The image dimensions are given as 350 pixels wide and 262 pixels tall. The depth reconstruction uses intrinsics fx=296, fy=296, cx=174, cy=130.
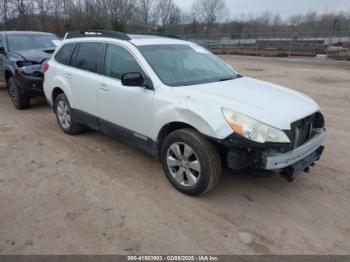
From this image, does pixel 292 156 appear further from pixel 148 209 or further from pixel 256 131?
pixel 148 209

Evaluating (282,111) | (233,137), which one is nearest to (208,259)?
(233,137)

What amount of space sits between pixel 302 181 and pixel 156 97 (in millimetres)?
2119

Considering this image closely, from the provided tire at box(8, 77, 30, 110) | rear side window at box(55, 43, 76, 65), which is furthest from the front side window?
tire at box(8, 77, 30, 110)

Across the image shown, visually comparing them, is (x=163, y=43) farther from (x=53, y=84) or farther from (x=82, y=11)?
(x=82, y=11)

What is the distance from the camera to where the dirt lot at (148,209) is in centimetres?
270

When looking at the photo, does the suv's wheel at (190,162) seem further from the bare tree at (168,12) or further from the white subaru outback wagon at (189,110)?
the bare tree at (168,12)

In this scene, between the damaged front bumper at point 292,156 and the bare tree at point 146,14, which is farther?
the bare tree at point 146,14

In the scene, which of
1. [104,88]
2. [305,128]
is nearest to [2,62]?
[104,88]

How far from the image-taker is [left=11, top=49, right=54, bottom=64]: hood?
701 cm

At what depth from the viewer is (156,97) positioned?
3.48 m

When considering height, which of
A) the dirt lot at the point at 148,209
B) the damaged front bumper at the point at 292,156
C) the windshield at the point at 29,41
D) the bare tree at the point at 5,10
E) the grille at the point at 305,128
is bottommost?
the dirt lot at the point at 148,209

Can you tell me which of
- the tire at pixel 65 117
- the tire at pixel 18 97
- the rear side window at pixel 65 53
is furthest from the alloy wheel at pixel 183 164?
the tire at pixel 18 97

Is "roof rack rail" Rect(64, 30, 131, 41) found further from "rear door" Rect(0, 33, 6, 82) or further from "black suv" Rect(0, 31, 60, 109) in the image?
"rear door" Rect(0, 33, 6, 82)

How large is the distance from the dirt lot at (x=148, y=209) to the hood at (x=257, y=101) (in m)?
0.98
